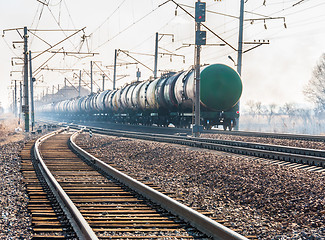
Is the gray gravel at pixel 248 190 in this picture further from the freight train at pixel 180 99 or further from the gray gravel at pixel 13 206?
the freight train at pixel 180 99

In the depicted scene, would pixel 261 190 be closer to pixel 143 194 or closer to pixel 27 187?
pixel 143 194

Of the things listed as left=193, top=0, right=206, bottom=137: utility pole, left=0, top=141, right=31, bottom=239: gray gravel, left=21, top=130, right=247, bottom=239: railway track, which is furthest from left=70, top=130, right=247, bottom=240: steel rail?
left=193, top=0, right=206, bottom=137: utility pole

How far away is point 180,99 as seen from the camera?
25438 mm

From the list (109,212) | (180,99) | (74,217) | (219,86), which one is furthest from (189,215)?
(180,99)

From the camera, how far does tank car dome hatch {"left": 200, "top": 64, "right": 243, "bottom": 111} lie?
23.4m

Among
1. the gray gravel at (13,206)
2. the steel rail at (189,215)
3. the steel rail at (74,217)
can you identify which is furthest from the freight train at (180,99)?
the steel rail at (74,217)

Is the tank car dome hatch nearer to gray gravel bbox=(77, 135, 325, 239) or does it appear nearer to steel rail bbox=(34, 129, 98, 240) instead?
gray gravel bbox=(77, 135, 325, 239)

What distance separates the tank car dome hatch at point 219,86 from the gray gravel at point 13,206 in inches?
550

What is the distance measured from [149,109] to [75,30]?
33.3 ft

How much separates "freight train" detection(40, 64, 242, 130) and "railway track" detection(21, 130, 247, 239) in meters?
14.0

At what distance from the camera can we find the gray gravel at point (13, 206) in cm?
543

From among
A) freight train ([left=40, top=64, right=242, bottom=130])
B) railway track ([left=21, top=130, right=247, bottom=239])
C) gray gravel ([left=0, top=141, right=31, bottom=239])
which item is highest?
freight train ([left=40, top=64, right=242, bottom=130])

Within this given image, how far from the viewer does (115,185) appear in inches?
343

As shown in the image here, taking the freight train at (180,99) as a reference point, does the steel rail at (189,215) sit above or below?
below
